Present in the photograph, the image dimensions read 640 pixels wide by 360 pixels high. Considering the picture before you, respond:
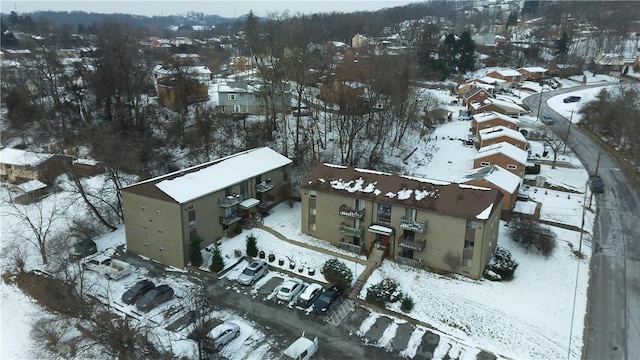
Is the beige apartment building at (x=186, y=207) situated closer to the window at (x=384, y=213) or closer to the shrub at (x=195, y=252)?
the shrub at (x=195, y=252)

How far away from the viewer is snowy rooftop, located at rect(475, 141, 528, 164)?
42344 millimetres

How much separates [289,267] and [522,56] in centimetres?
10728

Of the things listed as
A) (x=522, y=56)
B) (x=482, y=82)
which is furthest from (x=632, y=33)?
(x=482, y=82)

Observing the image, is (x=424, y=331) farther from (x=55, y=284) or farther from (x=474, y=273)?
(x=55, y=284)

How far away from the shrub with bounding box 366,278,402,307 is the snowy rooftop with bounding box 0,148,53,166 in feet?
114

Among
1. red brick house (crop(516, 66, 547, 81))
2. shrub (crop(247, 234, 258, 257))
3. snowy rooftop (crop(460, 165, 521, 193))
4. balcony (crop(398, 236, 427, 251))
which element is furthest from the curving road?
red brick house (crop(516, 66, 547, 81))

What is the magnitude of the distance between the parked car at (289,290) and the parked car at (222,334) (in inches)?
139

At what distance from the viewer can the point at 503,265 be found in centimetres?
2833

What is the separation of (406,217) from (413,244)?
1.79 meters

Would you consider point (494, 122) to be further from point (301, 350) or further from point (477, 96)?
point (301, 350)

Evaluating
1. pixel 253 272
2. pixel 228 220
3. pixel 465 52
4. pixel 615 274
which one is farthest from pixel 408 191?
pixel 465 52

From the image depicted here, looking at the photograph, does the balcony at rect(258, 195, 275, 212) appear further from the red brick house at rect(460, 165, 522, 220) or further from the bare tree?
the red brick house at rect(460, 165, 522, 220)

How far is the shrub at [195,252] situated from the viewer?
2894cm

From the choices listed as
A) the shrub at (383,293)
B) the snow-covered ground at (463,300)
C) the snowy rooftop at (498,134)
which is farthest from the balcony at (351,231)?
the snowy rooftop at (498,134)
